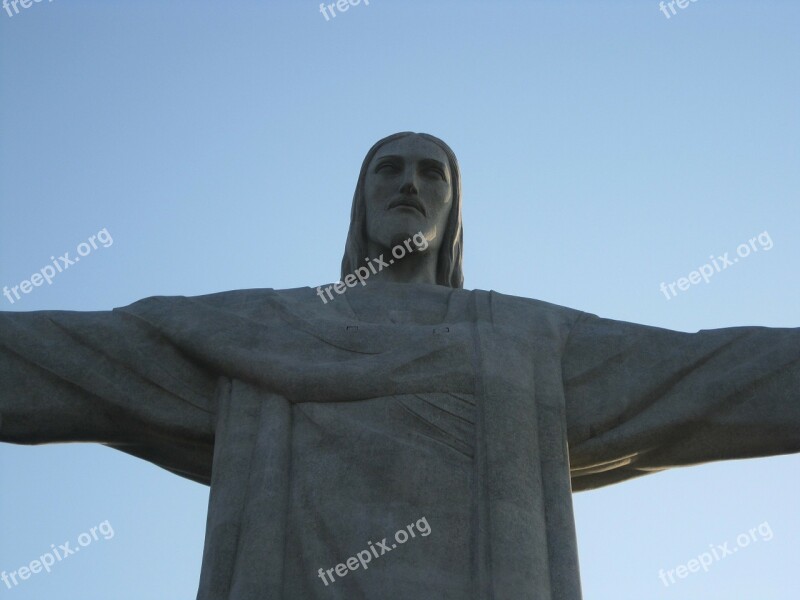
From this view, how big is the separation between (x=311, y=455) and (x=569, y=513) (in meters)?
2.13

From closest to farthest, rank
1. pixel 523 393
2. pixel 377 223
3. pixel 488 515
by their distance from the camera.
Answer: pixel 488 515 < pixel 523 393 < pixel 377 223

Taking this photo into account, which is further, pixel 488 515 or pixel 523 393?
pixel 523 393

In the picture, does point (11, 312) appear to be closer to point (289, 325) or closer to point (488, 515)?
point (289, 325)

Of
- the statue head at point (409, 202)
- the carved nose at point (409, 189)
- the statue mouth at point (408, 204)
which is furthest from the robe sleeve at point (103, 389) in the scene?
the carved nose at point (409, 189)

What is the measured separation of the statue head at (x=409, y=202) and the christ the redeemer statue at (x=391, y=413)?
A: 0.74 metres

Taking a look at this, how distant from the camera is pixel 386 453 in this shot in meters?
12.2

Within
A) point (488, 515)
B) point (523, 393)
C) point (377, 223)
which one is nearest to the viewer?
point (488, 515)

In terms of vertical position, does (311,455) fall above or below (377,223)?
below

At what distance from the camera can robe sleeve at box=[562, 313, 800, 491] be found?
521 inches

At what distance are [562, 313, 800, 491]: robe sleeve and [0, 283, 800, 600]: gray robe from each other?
0.02m

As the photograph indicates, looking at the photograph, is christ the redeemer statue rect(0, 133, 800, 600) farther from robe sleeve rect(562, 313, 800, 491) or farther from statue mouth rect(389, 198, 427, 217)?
statue mouth rect(389, 198, 427, 217)

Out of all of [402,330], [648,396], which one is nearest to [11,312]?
[402,330]

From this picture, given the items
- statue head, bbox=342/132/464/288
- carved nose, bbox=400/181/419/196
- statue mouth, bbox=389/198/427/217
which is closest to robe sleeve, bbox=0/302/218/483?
statue head, bbox=342/132/464/288

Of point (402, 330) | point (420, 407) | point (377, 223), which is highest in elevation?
point (377, 223)
